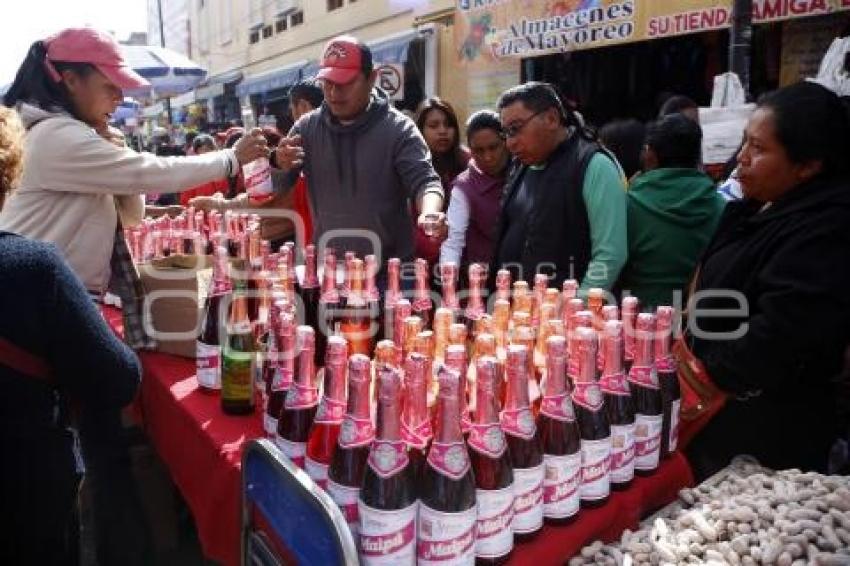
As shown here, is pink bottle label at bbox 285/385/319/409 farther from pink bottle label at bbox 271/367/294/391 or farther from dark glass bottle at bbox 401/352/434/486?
dark glass bottle at bbox 401/352/434/486

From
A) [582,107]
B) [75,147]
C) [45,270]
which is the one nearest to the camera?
[45,270]

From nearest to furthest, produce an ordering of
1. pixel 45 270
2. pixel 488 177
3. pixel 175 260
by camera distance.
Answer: pixel 45 270 < pixel 175 260 < pixel 488 177

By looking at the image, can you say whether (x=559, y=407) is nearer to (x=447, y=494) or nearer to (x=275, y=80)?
(x=447, y=494)

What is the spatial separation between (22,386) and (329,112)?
171 centimetres

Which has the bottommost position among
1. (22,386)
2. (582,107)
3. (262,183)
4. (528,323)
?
(22,386)

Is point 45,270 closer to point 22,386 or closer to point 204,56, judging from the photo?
point 22,386

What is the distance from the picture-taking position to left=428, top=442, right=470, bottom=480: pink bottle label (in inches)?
40.9

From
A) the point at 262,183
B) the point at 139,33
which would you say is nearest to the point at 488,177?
the point at 262,183

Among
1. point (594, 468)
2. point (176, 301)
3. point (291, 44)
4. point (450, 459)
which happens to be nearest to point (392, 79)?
point (176, 301)

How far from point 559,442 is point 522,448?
8cm

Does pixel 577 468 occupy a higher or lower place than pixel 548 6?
lower

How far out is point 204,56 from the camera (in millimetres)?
27422

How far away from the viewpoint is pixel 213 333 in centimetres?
181

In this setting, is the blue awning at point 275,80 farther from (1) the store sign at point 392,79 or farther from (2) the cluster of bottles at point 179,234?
(2) the cluster of bottles at point 179,234
